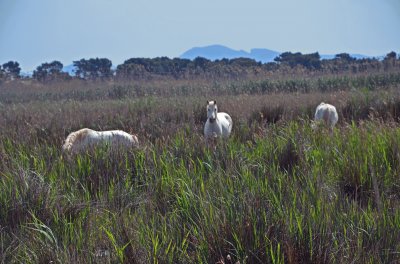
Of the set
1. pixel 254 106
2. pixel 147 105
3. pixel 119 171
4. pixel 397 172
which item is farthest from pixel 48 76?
pixel 397 172

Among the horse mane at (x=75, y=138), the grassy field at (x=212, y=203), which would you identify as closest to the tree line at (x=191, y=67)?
the horse mane at (x=75, y=138)

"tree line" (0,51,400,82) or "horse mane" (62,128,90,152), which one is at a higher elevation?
"tree line" (0,51,400,82)

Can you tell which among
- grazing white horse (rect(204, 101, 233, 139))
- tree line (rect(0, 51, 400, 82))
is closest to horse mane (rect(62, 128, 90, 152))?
grazing white horse (rect(204, 101, 233, 139))

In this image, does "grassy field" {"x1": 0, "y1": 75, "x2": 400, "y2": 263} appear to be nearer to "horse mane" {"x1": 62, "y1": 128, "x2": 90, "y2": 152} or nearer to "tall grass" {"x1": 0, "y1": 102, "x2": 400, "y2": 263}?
"tall grass" {"x1": 0, "y1": 102, "x2": 400, "y2": 263}

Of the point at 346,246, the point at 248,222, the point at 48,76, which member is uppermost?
the point at 48,76

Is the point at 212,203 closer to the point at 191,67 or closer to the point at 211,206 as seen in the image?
the point at 211,206

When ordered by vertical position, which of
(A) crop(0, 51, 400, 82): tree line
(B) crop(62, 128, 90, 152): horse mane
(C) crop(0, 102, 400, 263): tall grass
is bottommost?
(C) crop(0, 102, 400, 263): tall grass

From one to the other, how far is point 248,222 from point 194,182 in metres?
1.25

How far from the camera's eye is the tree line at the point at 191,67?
23516mm

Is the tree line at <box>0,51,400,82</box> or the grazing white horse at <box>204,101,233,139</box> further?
the tree line at <box>0,51,400,82</box>

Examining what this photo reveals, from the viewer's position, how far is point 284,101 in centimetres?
1236

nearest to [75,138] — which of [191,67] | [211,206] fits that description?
[211,206]

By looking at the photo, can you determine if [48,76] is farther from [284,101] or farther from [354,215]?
[354,215]

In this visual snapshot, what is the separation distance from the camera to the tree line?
23.5 metres
